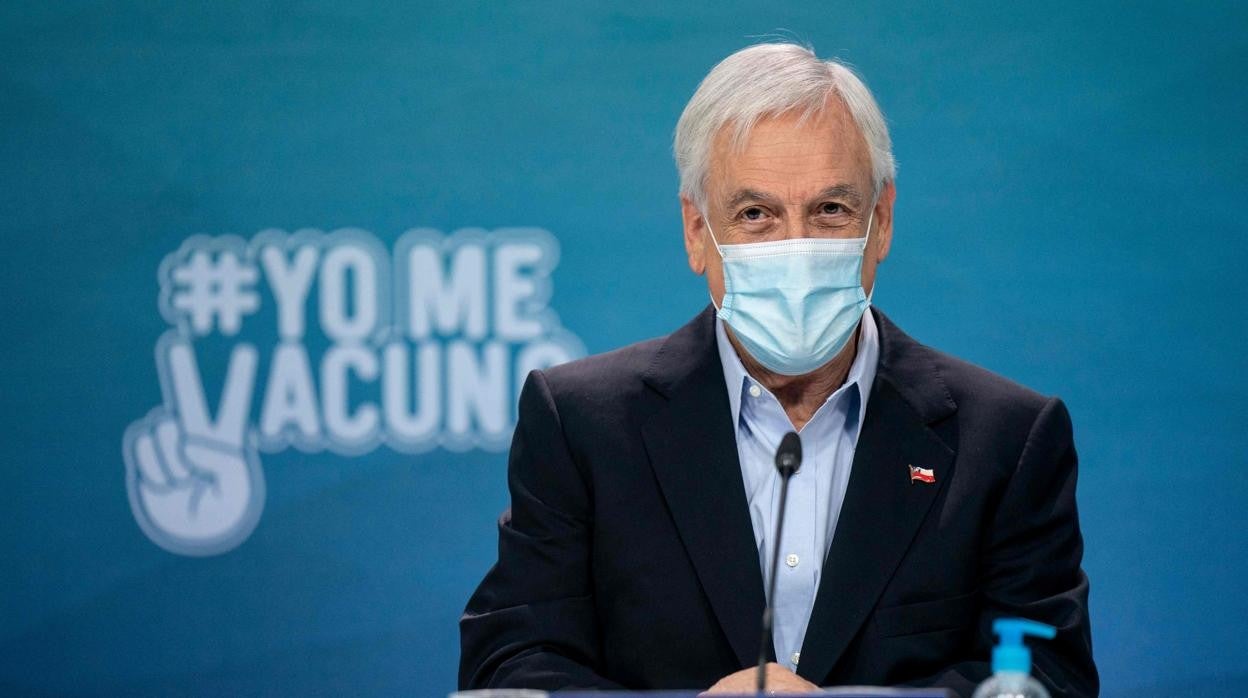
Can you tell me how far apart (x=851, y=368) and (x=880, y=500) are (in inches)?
9.4

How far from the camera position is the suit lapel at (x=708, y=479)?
215 centimetres

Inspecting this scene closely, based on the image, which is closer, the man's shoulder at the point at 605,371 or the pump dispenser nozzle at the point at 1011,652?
the pump dispenser nozzle at the point at 1011,652

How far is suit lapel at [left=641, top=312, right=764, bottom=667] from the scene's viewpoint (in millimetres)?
2150

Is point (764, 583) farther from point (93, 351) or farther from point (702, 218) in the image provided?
point (93, 351)

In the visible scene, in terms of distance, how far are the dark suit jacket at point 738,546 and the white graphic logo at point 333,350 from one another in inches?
46.9

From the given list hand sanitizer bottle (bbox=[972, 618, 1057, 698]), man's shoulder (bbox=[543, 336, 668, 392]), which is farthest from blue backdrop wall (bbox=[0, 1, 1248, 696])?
hand sanitizer bottle (bbox=[972, 618, 1057, 698])

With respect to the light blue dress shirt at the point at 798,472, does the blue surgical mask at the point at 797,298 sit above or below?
above

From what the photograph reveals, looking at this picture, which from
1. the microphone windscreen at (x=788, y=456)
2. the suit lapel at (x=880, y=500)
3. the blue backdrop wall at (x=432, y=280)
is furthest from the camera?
the blue backdrop wall at (x=432, y=280)

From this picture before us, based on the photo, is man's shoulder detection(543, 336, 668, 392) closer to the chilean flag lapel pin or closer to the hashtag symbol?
the chilean flag lapel pin

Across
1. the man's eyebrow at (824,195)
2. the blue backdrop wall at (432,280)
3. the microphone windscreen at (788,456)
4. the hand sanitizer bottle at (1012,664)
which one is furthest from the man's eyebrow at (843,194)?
the blue backdrop wall at (432,280)

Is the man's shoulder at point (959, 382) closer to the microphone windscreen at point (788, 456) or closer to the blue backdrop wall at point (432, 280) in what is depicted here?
the microphone windscreen at point (788, 456)

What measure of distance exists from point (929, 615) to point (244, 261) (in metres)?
2.03

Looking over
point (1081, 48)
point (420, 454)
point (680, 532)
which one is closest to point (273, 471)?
point (420, 454)

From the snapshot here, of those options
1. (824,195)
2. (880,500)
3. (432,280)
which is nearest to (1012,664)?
(880,500)
